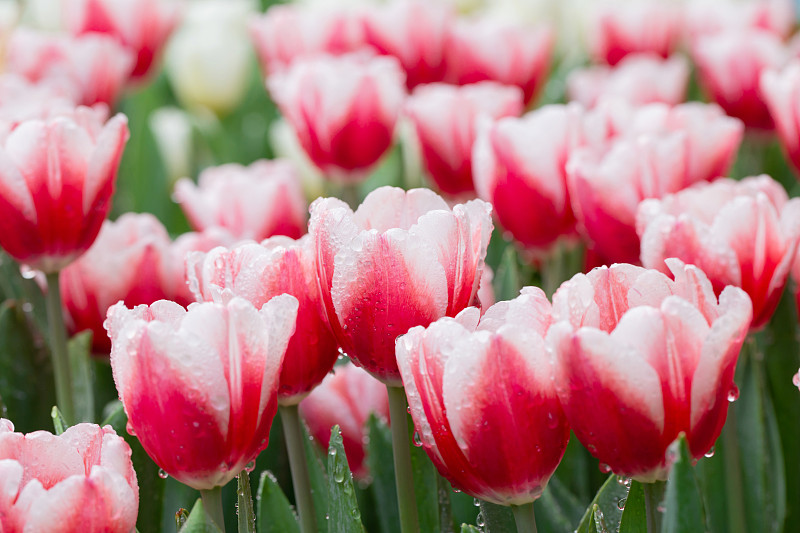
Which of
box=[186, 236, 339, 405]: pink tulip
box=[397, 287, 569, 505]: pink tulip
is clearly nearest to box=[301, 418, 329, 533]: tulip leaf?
box=[186, 236, 339, 405]: pink tulip

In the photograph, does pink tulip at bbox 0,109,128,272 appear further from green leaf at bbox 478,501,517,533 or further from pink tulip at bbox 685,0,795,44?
pink tulip at bbox 685,0,795,44

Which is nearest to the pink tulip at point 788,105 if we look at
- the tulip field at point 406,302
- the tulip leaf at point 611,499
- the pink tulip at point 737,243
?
the tulip field at point 406,302

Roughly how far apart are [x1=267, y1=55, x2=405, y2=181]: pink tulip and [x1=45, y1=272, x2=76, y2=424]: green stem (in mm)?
454

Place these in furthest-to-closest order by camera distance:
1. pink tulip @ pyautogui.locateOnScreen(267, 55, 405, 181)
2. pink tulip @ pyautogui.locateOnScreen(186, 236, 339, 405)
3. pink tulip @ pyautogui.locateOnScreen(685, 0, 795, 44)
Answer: pink tulip @ pyautogui.locateOnScreen(685, 0, 795, 44) → pink tulip @ pyautogui.locateOnScreen(267, 55, 405, 181) → pink tulip @ pyautogui.locateOnScreen(186, 236, 339, 405)

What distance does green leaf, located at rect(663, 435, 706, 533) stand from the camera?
54cm

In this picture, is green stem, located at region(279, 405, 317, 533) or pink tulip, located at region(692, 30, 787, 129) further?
pink tulip, located at region(692, 30, 787, 129)

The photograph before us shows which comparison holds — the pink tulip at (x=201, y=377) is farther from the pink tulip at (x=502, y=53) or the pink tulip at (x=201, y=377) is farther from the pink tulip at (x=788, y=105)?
the pink tulip at (x=502, y=53)

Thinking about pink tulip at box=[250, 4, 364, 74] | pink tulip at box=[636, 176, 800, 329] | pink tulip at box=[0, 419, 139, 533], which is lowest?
pink tulip at box=[250, 4, 364, 74]

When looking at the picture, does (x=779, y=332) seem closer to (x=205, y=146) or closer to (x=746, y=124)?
(x=746, y=124)

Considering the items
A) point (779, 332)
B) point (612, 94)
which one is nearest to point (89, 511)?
point (779, 332)

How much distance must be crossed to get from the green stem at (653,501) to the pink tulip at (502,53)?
1.05m

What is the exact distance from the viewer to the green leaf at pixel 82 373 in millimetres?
918

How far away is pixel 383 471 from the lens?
856 mm

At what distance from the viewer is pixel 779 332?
0.97m
